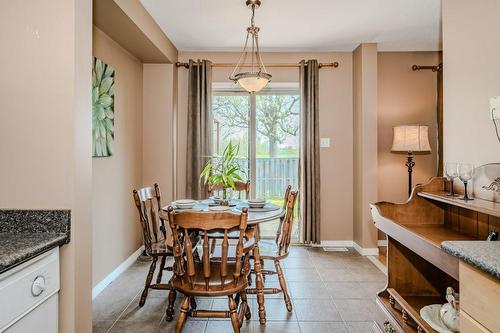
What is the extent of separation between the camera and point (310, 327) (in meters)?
2.36

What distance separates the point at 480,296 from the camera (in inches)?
40.6

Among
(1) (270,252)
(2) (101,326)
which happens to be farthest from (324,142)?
(2) (101,326)

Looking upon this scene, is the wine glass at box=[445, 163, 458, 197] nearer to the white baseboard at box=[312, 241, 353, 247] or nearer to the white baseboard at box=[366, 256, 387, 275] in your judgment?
the white baseboard at box=[366, 256, 387, 275]

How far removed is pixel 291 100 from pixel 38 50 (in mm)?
3438

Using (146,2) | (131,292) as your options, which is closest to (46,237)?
(131,292)

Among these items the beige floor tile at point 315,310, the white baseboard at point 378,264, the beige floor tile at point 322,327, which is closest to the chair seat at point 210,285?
the beige floor tile at point 322,327

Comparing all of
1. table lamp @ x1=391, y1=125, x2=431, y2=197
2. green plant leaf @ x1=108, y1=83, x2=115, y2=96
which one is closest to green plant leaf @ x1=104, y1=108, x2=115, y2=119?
green plant leaf @ x1=108, y1=83, x2=115, y2=96

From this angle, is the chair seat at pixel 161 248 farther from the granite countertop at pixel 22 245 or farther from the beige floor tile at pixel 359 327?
the beige floor tile at pixel 359 327

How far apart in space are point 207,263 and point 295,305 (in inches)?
44.9

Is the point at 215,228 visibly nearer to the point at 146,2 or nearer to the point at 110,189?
the point at 110,189

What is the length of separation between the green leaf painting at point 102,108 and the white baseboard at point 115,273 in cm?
116

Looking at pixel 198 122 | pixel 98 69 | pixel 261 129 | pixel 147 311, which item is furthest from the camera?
pixel 261 129

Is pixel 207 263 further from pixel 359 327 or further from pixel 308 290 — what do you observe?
pixel 308 290

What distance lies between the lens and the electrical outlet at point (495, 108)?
5.18 feet
